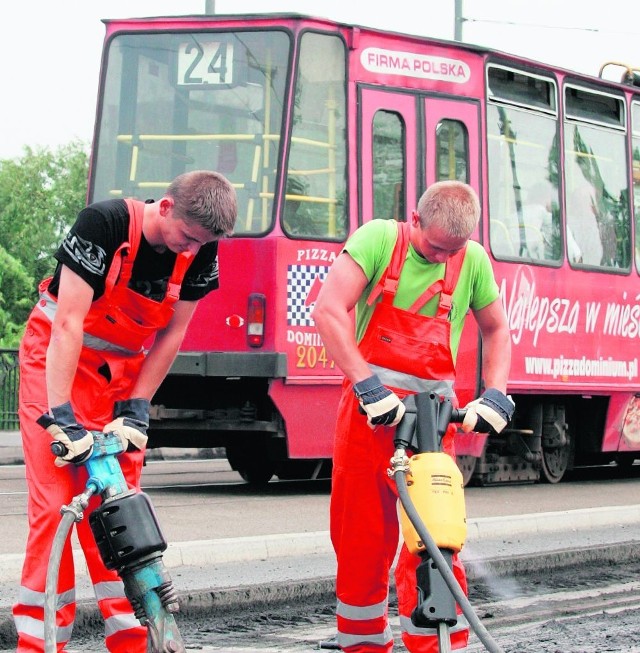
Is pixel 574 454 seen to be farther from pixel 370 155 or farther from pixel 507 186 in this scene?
pixel 370 155

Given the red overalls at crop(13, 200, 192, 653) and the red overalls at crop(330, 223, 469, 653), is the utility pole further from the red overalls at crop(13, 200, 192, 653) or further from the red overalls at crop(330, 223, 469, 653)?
the red overalls at crop(13, 200, 192, 653)

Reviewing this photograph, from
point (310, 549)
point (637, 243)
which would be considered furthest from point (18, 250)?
point (310, 549)

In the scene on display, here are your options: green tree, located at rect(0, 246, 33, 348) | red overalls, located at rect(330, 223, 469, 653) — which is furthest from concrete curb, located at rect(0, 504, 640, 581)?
green tree, located at rect(0, 246, 33, 348)

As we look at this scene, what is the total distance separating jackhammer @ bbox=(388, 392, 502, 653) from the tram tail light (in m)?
6.70

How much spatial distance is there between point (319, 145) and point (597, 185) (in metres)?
3.52

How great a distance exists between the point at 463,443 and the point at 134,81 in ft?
13.4

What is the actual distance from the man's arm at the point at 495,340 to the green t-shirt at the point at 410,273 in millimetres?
82

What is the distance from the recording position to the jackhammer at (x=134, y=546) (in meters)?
4.77

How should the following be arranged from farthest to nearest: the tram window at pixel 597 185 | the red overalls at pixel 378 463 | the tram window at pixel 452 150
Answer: the tram window at pixel 597 185
the tram window at pixel 452 150
the red overalls at pixel 378 463

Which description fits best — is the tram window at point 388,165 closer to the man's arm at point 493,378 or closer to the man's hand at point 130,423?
the man's arm at point 493,378

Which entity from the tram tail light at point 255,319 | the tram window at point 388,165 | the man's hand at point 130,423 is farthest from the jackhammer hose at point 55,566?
→ the tram window at point 388,165

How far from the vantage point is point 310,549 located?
28.5 feet

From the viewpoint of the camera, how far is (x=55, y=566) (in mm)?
4648

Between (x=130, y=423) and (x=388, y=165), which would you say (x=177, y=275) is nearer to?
(x=130, y=423)
